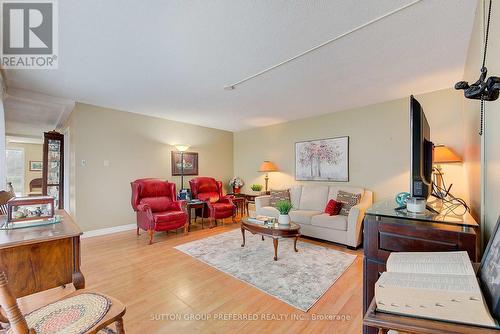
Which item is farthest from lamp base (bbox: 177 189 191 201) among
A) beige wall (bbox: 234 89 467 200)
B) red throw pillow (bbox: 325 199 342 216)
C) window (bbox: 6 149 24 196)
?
window (bbox: 6 149 24 196)

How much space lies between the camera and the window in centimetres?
762

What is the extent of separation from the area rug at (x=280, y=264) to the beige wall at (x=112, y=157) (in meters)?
1.88

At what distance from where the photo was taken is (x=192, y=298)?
6.86ft

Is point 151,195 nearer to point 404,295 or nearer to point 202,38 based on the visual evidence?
point 202,38

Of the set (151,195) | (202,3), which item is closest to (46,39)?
(202,3)

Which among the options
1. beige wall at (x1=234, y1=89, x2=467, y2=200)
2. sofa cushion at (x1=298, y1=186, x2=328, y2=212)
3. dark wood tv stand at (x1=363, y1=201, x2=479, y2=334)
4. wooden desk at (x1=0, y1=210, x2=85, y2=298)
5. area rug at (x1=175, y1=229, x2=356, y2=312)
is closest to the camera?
dark wood tv stand at (x1=363, y1=201, x2=479, y2=334)

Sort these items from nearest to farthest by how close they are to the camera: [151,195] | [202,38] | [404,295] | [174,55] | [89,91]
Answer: [404,295] → [202,38] → [174,55] → [89,91] → [151,195]

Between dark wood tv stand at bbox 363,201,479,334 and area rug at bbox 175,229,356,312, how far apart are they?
1037 mm

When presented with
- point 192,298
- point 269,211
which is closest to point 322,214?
point 269,211

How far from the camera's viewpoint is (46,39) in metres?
2.08

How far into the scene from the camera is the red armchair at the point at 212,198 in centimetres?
457

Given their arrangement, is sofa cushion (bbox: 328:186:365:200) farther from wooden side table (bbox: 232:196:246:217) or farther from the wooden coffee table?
wooden side table (bbox: 232:196:246:217)

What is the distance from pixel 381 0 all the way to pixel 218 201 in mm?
4204

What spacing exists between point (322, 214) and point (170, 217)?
2.62 metres
